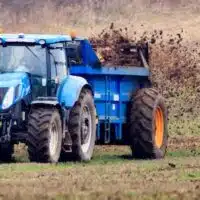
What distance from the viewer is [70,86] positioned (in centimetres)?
1783

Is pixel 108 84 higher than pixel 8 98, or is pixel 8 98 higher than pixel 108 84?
pixel 108 84

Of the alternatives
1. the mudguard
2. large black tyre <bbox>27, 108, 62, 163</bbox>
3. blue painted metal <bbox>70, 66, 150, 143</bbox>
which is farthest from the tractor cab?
blue painted metal <bbox>70, 66, 150, 143</bbox>

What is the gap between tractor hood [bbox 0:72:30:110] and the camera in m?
17.0

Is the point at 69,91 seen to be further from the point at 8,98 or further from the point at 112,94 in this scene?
the point at 112,94

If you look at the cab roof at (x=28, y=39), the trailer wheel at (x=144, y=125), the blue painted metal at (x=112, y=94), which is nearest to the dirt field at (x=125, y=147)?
the trailer wheel at (x=144, y=125)

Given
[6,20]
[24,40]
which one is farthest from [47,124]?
[6,20]

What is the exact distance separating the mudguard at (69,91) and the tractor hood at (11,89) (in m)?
0.61

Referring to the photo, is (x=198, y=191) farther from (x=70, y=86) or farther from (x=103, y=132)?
(x=103, y=132)

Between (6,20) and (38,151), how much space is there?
38.8m

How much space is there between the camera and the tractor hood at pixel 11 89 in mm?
16953

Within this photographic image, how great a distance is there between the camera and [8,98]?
668 inches

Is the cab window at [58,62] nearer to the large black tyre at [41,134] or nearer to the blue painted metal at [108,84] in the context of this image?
the blue painted metal at [108,84]

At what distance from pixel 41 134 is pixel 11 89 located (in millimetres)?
866

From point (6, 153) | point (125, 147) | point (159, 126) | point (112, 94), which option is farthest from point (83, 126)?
point (125, 147)
